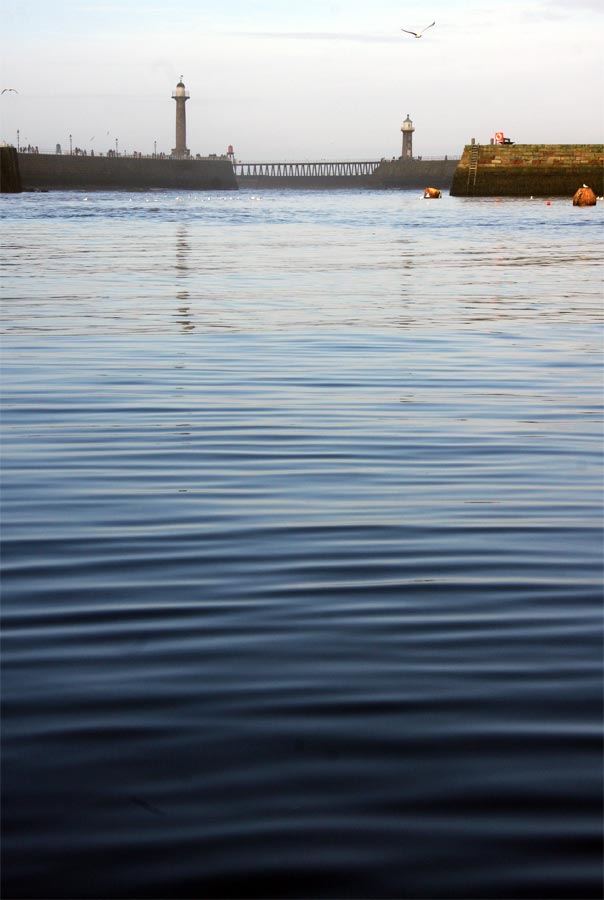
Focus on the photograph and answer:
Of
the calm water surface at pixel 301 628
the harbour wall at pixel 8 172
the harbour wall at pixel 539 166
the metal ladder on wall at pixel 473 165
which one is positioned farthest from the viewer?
the harbour wall at pixel 8 172

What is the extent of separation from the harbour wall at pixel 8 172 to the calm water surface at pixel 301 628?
7570cm

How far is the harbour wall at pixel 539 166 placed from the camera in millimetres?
74562

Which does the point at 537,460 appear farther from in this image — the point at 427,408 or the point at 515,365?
the point at 515,365

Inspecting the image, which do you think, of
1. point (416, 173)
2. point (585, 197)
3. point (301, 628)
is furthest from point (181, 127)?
point (301, 628)

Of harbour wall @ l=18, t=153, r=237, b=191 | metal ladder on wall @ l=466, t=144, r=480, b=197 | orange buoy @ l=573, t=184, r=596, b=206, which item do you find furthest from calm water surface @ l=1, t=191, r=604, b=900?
harbour wall @ l=18, t=153, r=237, b=191

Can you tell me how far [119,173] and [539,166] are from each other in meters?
56.9

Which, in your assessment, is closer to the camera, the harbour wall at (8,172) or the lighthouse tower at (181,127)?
the harbour wall at (8,172)

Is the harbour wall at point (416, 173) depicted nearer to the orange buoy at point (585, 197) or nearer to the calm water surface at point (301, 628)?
the orange buoy at point (585, 197)

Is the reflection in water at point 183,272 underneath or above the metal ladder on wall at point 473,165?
underneath

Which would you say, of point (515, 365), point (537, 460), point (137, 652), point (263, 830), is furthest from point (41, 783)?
point (515, 365)

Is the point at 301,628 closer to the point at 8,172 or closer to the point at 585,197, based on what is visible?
the point at 585,197

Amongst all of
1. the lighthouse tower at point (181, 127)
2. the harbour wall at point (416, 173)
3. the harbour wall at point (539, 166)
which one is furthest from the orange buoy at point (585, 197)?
the harbour wall at point (416, 173)

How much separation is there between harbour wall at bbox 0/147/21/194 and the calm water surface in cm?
7570

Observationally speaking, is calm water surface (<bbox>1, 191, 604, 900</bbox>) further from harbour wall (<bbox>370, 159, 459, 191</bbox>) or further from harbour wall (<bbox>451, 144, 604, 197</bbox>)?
harbour wall (<bbox>370, 159, 459, 191</bbox>)
